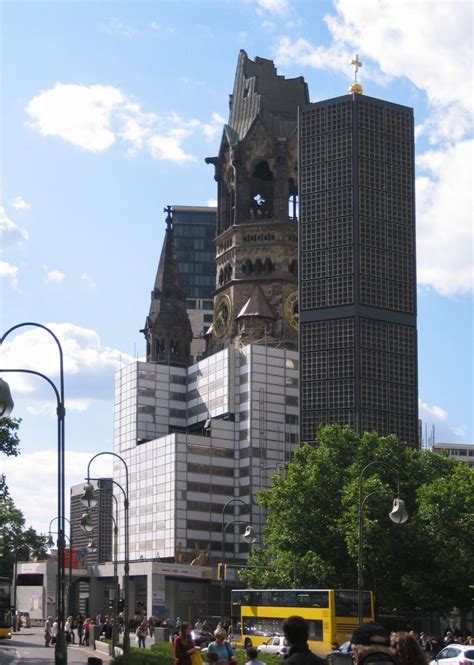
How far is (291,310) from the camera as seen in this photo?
157m

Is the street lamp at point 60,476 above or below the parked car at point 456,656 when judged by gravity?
above

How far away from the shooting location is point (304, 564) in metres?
85.1

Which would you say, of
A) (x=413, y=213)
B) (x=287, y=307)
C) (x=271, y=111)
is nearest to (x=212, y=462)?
(x=287, y=307)

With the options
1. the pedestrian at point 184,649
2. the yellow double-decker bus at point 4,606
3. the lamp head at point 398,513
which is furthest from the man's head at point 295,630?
the yellow double-decker bus at point 4,606

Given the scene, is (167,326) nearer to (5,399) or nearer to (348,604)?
(348,604)

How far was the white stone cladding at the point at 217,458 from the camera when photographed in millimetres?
144375

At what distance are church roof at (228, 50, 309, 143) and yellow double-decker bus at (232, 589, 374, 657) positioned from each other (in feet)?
324

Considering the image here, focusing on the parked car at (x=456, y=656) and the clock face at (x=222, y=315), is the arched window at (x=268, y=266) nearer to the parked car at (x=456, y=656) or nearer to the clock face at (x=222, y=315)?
the clock face at (x=222, y=315)

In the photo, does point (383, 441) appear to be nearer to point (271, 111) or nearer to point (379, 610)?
point (379, 610)

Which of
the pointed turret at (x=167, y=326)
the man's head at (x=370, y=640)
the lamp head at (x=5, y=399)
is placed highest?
the pointed turret at (x=167, y=326)

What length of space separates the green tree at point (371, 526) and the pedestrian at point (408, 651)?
230 ft

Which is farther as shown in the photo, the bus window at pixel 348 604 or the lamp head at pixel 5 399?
the bus window at pixel 348 604

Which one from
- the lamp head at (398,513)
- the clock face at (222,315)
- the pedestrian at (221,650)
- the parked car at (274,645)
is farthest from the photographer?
the clock face at (222,315)

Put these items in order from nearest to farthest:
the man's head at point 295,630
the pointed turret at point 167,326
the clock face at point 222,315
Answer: the man's head at point 295,630 < the clock face at point 222,315 < the pointed turret at point 167,326
